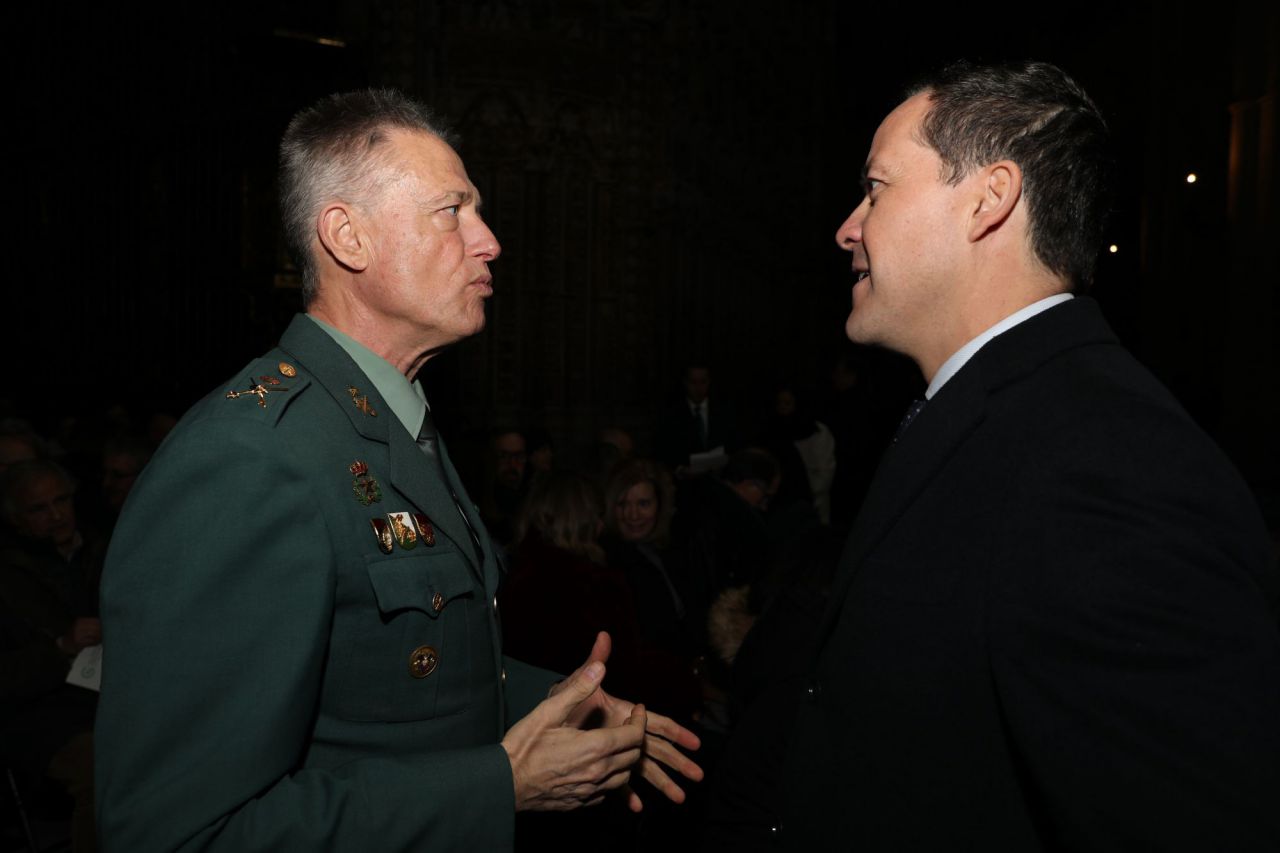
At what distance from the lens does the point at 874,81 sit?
19.8 meters

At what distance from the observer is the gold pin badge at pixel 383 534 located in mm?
1576

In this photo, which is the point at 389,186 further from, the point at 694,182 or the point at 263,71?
the point at 694,182

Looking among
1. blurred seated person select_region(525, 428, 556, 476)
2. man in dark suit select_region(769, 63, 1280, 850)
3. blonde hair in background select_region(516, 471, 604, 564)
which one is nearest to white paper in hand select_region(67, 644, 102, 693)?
blonde hair in background select_region(516, 471, 604, 564)

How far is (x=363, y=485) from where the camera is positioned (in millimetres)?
1617

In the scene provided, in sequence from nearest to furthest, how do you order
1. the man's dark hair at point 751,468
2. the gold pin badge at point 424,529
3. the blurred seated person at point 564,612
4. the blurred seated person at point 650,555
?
the gold pin badge at point 424,529, the blurred seated person at point 564,612, the blurred seated person at point 650,555, the man's dark hair at point 751,468

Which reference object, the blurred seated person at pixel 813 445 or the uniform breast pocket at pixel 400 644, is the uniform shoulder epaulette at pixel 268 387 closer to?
the uniform breast pocket at pixel 400 644

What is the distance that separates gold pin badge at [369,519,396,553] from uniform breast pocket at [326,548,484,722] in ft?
0.05

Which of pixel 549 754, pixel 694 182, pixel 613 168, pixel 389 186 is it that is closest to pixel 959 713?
pixel 549 754

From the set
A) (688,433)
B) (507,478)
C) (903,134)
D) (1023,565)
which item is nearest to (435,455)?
(903,134)

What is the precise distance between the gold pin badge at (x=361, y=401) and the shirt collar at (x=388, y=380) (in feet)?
0.26

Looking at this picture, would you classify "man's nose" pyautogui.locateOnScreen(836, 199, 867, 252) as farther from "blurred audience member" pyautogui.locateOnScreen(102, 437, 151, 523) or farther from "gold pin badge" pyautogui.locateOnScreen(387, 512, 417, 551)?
"blurred audience member" pyautogui.locateOnScreen(102, 437, 151, 523)

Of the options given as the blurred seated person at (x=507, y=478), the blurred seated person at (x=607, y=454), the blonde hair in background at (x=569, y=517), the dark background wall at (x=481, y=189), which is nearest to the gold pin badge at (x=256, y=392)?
the blonde hair in background at (x=569, y=517)

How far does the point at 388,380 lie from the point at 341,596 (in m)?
0.49

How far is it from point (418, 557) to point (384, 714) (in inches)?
9.4
